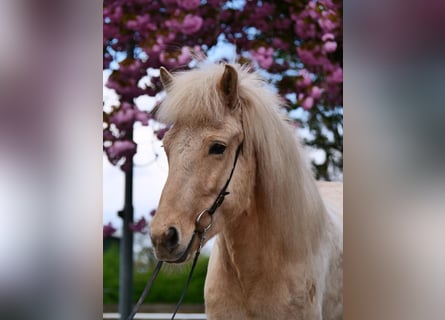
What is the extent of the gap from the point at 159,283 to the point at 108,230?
234mm

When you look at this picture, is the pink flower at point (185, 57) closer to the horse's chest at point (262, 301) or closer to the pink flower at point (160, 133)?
the pink flower at point (160, 133)

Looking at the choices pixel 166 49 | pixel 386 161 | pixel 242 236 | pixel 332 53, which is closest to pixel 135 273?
pixel 242 236

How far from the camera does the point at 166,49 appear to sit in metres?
1.84

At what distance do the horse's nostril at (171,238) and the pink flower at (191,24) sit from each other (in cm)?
77

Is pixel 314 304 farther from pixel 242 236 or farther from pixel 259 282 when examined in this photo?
pixel 242 236

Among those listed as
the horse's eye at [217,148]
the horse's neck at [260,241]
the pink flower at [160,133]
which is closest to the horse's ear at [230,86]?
the horse's eye at [217,148]

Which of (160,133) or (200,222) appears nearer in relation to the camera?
(200,222)

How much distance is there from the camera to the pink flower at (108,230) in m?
1.74

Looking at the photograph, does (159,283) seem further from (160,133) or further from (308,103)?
(308,103)

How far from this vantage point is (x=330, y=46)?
72.7 inches

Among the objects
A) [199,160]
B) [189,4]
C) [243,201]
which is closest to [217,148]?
[199,160]

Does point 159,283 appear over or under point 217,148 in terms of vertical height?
under

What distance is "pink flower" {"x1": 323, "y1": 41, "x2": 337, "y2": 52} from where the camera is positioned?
6.06 ft

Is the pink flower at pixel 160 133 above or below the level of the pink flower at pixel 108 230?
above
